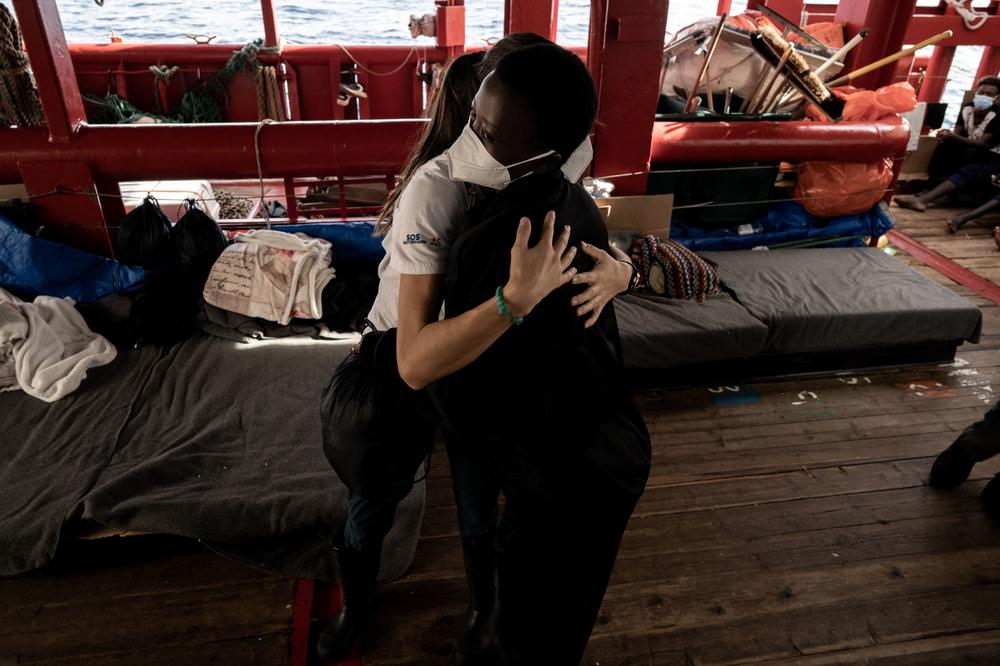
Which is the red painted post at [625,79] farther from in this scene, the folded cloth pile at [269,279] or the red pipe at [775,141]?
the folded cloth pile at [269,279]

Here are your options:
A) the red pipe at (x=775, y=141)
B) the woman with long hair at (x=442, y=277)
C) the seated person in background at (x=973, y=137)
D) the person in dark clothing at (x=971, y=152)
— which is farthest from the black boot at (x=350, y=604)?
the seated person in background at (x=973, y=137)

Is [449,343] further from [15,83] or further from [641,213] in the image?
[15,83]

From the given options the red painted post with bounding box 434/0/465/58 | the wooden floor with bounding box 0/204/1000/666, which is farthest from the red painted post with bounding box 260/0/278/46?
the wooden floor with bounding box 0/204/1000/666

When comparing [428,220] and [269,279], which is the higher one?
[428,220]

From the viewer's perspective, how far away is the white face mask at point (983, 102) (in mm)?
5473

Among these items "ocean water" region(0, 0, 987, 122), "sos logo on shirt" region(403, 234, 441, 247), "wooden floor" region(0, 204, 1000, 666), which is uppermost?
"sos logo on shirt" region(403, 234, 441, 247)

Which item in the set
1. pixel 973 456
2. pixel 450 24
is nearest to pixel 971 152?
→ pixel 973 456

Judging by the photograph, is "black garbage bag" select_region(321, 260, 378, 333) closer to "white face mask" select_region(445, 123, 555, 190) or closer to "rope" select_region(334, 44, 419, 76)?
"white face mask" select_region(445, 123, 555, 190)

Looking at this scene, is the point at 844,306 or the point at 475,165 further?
the point at 844,306

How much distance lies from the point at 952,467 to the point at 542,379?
2.09m

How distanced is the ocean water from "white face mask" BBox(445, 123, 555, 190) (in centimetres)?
1888

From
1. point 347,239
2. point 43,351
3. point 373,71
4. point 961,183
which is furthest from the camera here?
point 373,71

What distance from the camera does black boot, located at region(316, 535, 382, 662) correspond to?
1.61 meters

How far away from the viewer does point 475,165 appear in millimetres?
1023
